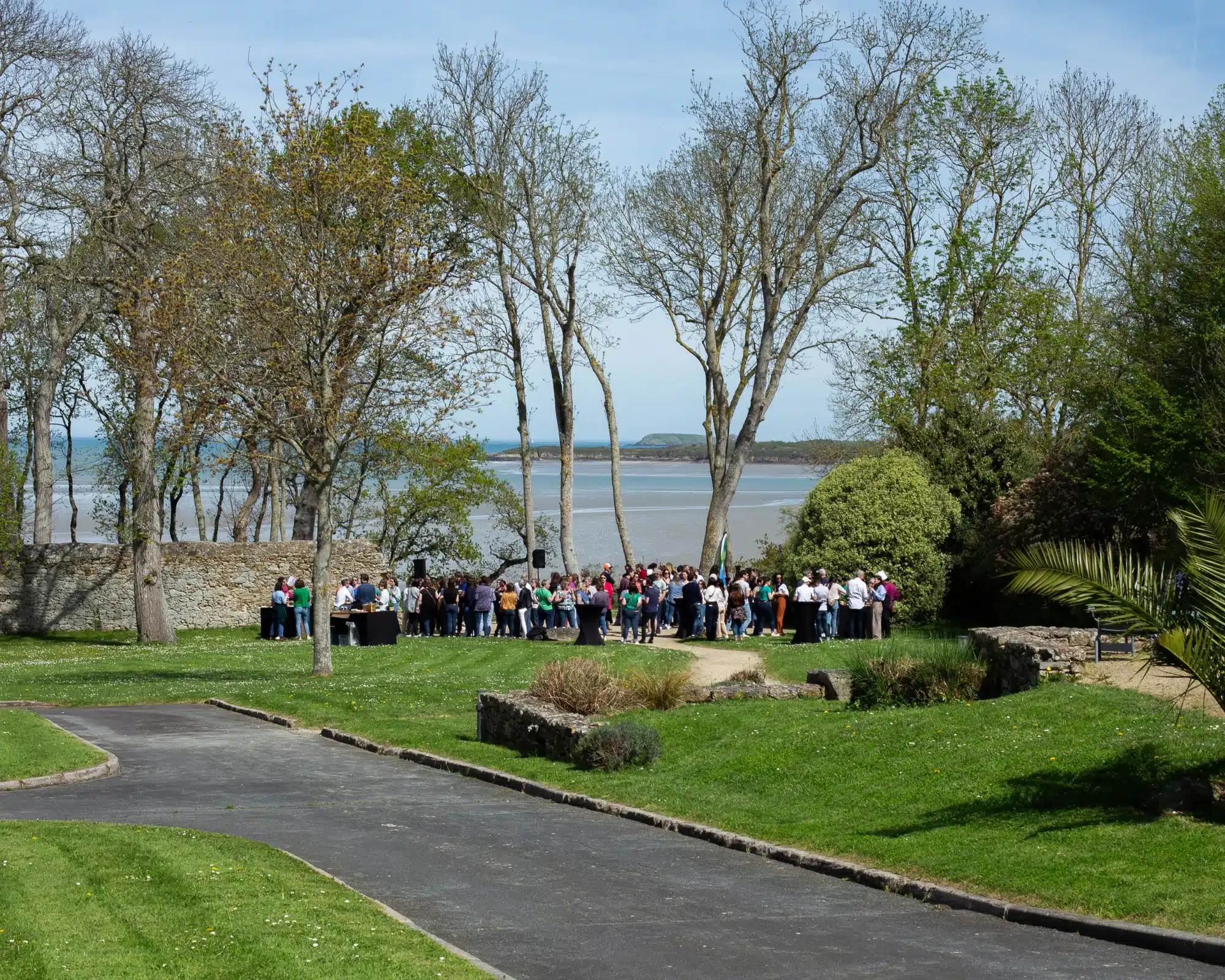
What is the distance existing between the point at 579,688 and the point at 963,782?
692 cm

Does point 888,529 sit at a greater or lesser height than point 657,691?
greater

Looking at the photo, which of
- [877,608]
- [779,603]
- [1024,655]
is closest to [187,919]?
[1024,655]

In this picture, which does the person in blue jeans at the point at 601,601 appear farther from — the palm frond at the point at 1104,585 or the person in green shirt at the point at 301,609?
the palm frond at the point at 1104,585

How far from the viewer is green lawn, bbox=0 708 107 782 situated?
15.6m

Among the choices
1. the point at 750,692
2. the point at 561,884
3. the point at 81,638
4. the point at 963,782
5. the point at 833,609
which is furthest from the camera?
the point at 81,638

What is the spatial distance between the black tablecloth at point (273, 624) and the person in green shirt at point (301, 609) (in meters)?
0.16

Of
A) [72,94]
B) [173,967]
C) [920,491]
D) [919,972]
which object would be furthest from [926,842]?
[72,94]

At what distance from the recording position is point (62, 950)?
25.1ft

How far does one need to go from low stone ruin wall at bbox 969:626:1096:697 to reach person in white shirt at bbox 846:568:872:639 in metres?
12.6

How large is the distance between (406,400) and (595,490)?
124 m

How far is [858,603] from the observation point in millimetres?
30891

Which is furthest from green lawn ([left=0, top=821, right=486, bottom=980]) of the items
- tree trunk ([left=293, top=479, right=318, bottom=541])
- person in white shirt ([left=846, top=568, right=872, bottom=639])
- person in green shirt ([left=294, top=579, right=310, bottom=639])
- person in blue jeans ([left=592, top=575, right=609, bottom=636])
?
tree trunk ([left=293, top=479, right=318, bottom=541])

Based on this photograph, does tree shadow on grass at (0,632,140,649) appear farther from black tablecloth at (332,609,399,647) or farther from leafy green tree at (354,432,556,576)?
leafy green tree at (354,432,556,576)

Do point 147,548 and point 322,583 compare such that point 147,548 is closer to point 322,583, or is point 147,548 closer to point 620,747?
point 322,583
